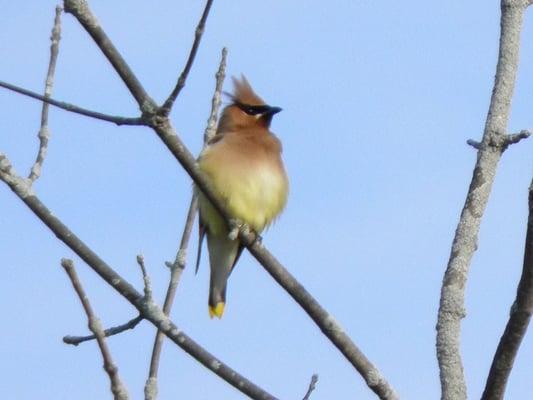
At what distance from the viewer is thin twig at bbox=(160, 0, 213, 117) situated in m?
2.82

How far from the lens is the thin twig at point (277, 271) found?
283cm

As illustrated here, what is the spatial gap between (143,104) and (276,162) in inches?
122

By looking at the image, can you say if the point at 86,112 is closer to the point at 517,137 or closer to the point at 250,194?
the point at 517,137

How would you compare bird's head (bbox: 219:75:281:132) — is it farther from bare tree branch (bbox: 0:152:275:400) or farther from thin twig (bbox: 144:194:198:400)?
bare tree branch (bbox: 0:152:275:400)

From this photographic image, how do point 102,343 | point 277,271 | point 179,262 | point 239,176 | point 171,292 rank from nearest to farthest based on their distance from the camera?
point 102,343, point 277,271, point 171,292, point 179,262, point 239,176

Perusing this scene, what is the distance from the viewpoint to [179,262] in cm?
384

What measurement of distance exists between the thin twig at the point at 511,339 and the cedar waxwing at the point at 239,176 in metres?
2.45

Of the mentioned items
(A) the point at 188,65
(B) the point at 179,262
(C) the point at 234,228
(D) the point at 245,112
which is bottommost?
(A) the point at 188,65

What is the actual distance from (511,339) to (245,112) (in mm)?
3923

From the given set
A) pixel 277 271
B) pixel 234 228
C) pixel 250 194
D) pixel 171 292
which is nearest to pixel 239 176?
pixel 250 194

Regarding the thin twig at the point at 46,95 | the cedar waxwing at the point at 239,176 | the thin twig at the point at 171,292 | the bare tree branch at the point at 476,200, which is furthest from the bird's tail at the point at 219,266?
the bare tree branch at the point at 476,200

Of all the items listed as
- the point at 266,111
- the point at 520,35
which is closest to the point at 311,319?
the point at 520,35

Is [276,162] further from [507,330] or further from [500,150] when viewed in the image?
[507,330]

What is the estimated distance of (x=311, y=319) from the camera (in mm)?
3135
